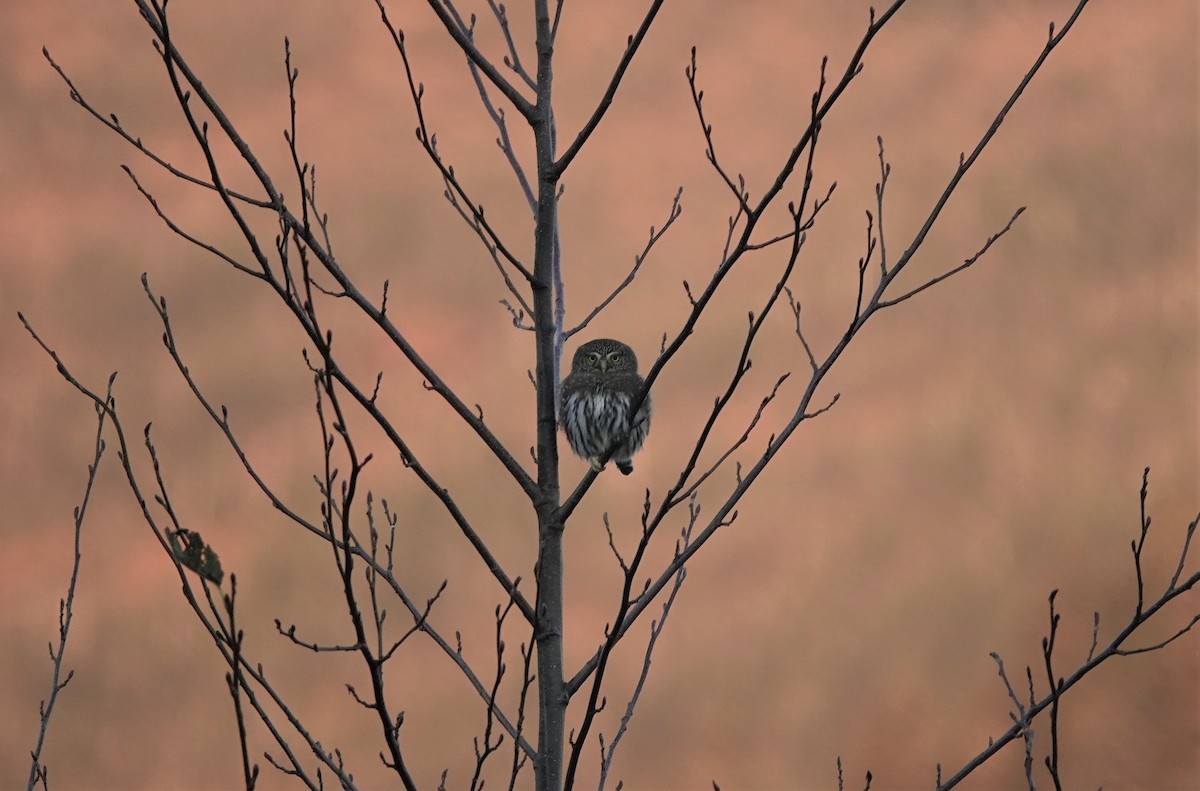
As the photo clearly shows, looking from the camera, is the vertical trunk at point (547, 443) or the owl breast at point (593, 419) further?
the owl breast at point (593, 419)

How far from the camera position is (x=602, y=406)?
495cm

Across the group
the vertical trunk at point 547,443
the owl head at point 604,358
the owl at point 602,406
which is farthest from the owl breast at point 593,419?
the vertical trunk at point 547,443

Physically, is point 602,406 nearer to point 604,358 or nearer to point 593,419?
point 593,419

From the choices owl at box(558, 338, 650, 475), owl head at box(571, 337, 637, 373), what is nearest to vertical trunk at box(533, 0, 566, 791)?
owl at box(558, 338, 650, 475)

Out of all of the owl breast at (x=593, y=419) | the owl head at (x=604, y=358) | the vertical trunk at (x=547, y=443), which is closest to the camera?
the vertical trunk at (x=547, y=443)

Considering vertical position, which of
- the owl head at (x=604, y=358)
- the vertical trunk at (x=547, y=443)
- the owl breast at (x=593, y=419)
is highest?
the owl head at (x=604, y=358)

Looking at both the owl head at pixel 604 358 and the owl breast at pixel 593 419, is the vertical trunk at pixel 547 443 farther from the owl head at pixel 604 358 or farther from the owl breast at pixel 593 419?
the owl head at pixel 604 358

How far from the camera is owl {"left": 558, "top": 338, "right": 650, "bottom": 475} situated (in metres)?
4.91

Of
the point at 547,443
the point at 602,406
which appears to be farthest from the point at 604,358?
the point at 547,443

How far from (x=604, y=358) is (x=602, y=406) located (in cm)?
43

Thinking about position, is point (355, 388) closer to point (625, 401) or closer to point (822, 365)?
point (822, 365)

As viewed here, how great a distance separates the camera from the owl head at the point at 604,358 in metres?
5.30

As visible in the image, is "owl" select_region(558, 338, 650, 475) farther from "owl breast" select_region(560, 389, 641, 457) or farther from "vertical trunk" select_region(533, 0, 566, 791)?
"vertical trunk" select_region(533, 0, 566, 791)

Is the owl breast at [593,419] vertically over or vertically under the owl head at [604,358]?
under
